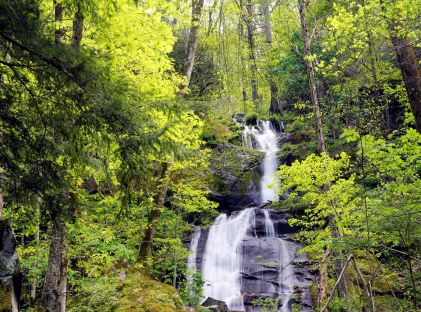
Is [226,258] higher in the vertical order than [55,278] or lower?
lower

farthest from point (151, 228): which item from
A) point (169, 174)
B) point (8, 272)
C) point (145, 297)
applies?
point (8, 272)

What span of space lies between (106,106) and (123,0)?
9.87ft

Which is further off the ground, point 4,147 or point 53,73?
point 53,73

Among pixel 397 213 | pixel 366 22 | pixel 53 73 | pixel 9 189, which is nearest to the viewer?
pixel 53 73

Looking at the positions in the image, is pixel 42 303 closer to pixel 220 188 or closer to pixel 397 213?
pixel 397 213

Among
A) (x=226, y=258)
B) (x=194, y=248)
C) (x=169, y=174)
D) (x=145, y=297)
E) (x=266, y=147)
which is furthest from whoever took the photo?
(x=266, y=147)

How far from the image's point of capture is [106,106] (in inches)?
135

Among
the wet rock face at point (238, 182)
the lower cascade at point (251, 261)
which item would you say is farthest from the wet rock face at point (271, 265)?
the wet rock face at point (238, 182)

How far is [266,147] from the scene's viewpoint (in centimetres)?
1922

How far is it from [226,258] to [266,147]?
24.5 ft

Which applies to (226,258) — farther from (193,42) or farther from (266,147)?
(193,42)

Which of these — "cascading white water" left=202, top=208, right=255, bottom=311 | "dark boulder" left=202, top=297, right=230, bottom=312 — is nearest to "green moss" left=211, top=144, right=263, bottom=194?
"cascading white water" left=202, top=208, right=255, bottom=311

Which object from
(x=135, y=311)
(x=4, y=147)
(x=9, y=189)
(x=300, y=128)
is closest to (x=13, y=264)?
(x=9, y=189)

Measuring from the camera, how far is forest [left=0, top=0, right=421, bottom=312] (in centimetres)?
372
